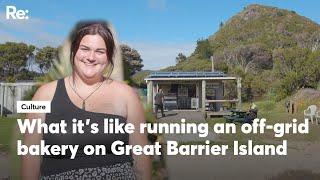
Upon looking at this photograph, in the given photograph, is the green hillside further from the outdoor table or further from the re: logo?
the re: logo

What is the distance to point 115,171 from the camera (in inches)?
122

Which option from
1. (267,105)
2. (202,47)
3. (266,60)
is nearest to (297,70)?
(267,105)

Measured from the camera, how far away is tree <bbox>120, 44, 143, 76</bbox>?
11.0 feet

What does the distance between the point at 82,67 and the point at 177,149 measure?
4.51ft

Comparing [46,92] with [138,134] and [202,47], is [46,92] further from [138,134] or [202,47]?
[202,47]

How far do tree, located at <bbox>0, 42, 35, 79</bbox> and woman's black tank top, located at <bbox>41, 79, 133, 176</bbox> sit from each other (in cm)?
145

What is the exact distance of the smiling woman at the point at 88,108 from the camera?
3031 millimetres

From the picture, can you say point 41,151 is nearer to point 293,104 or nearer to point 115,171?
point 115,171

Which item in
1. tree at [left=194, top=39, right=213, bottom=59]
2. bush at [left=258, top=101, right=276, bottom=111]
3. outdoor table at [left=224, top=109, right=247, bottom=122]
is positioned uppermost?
tree at [left=194, top=39, right=213, bottom=59]

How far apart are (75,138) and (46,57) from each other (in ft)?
3.39

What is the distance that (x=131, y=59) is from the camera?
145 inches

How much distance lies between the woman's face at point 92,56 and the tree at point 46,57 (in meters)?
0.26

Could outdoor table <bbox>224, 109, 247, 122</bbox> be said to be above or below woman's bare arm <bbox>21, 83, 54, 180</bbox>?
below

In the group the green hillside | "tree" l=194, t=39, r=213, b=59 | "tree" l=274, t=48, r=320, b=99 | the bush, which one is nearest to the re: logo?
"tree" l=194, t=39, r=213, b=59
